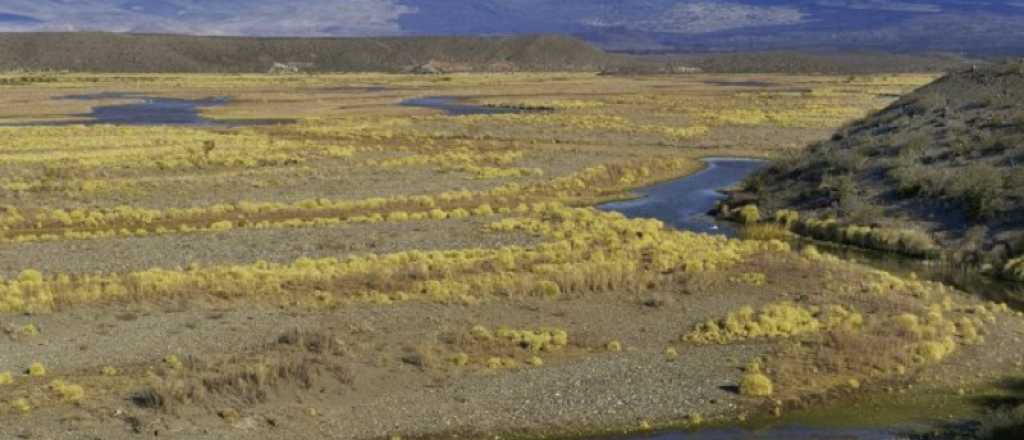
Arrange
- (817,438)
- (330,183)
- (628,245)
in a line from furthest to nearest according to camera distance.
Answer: (330,183) → (628,245) → (817,438)

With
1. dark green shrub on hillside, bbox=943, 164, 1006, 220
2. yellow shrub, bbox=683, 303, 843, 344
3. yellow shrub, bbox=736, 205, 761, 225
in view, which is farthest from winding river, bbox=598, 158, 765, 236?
yellow shrub, bbox=683, 303, 843, 344

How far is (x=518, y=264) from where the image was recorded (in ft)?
101

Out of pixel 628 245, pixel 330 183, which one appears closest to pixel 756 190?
pixel 628 245

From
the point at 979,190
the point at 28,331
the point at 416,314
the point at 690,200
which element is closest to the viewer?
the point at 28,331

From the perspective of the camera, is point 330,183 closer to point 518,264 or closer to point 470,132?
point 518,264

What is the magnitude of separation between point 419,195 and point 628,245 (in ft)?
45.9

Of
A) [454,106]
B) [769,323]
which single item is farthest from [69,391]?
[454,106]

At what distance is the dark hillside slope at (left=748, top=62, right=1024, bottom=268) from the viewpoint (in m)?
35.9

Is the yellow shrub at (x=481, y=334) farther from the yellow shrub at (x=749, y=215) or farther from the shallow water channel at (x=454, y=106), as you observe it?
A: the shallow water channel at (x=454, y=106)

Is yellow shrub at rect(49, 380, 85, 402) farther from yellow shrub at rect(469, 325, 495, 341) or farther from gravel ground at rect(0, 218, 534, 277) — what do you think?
gravel ground at rect(0, 218, 534, 277)

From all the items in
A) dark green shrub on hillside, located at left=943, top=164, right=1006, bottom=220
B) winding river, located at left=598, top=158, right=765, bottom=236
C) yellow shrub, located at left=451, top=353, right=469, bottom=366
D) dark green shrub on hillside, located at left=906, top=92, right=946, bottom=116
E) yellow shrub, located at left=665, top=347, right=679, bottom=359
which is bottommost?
winding river, located at left=598, top=158, right=765, bottom=236

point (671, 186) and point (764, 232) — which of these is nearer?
point (764, 232)

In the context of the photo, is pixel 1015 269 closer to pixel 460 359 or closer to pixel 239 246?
pixel 460 359

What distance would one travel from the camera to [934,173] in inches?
1587
